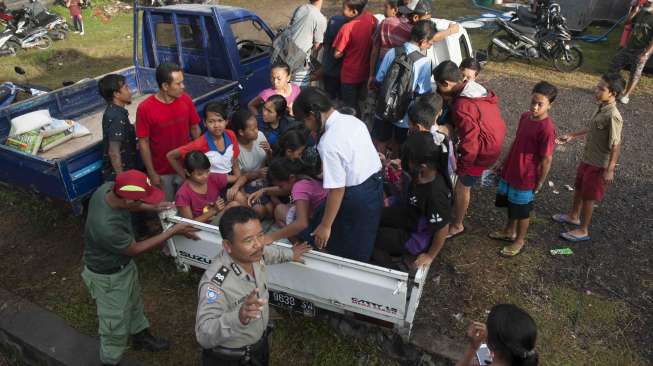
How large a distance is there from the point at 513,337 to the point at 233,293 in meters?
1.32

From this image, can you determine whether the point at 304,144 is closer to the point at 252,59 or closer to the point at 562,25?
the point at 252,59

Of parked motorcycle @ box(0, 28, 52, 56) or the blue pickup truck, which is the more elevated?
the blue pickup truck

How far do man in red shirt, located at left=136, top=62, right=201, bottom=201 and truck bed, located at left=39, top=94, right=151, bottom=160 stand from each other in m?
0.63

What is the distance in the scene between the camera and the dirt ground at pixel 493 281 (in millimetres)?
3521

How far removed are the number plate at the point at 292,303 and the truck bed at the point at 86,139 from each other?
2.38m

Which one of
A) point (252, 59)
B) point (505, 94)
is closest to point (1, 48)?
point (252, 59)

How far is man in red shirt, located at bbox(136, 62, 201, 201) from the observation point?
4004mm

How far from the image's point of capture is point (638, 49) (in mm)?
7762

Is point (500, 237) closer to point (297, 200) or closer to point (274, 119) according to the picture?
point (297, 200)

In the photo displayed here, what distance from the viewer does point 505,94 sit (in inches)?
328

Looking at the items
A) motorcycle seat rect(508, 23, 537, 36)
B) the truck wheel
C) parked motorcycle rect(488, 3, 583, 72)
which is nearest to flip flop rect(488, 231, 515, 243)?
parked motorcycle rect(488, 3, 583, 72)

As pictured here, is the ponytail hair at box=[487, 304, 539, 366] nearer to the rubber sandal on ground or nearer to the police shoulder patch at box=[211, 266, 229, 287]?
the police shoulder patch at box=[211, 266, 229, 287]

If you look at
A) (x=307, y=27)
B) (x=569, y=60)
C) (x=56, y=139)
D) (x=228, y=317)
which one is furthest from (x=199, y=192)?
(x=569, y=60)

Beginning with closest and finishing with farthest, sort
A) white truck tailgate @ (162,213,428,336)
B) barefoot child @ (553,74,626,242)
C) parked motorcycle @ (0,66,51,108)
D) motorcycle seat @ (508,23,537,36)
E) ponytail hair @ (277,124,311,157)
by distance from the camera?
white truck tailgate @ (162,213,428,336) < ponytail hair @ (277,124,311,157) < barefoot child @ (553,74,626,242) < parked motorcycle @ (0,66,51,108) < motorcycle seat @ (508,23,537,36)
